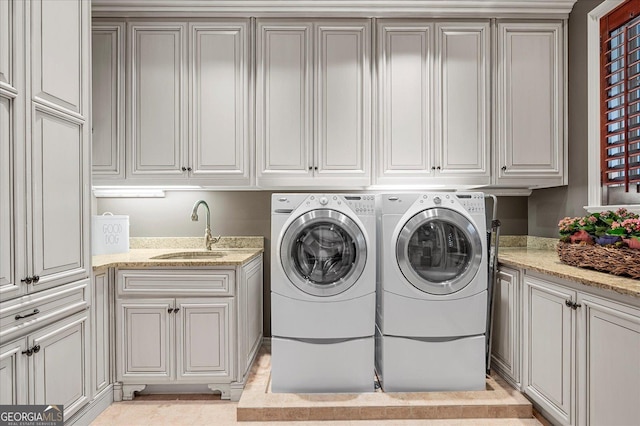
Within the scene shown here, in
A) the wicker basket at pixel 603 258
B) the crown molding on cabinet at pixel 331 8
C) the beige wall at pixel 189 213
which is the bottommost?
the wicker basket at pixel 603 258

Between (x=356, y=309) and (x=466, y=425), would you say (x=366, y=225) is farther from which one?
(x=466, y=425)

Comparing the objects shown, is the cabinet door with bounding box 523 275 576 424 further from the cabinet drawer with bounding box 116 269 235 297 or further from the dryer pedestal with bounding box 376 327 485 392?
the cabinet drawer with bounding box 116 269 235 297

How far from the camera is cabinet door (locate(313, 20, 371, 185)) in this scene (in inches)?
104

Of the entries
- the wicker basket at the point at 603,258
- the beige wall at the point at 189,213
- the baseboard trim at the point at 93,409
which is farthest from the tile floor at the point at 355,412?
the beige wall at the point at 189,213

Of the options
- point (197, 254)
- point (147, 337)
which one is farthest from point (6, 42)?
point (197, 254)

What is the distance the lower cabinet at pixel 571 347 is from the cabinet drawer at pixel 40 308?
7.64 feet

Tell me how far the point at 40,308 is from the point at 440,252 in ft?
6.57

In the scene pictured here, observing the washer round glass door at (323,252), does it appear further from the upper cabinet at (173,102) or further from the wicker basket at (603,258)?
the wicker basket at (603,258)

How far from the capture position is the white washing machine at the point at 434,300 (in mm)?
2189

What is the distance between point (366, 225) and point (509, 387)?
1.32m

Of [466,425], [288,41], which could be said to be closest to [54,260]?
[288,41]

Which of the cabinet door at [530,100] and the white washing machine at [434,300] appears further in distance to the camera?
the cabinet door at [530,100]

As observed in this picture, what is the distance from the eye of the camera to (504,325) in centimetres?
231

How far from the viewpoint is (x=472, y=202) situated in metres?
2.22
